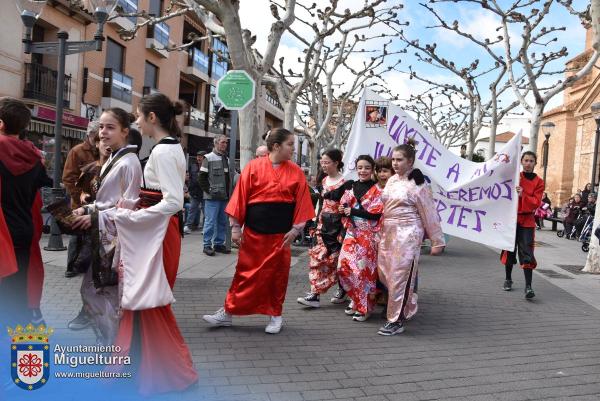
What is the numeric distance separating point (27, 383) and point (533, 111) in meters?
15.0

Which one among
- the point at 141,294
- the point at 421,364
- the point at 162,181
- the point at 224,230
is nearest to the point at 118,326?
the point at 141,294

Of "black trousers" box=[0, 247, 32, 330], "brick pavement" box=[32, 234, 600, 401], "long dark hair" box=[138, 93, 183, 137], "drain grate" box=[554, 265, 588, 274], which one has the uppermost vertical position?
"long dark hair" box=[138, 93, 183, 137]

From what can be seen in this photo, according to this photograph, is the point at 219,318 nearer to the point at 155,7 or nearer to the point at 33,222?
the point at 33,222

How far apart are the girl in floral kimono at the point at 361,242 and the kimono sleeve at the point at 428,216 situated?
0.48 m

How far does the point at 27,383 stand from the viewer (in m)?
3.03

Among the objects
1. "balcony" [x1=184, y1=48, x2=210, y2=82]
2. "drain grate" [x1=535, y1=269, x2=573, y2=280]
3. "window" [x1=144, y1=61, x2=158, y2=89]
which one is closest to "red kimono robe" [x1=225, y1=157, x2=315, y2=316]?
"drain grate" [x1=535, y1=269, x2=573, y2=280]

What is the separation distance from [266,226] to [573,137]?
132 feet

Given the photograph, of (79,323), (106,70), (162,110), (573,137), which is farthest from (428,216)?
(573,137)

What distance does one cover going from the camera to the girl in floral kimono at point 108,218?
320 centimetres

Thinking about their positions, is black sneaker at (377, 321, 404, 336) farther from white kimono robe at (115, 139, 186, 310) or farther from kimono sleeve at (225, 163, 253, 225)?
white kimono robe at (115, 139, 186, 310)

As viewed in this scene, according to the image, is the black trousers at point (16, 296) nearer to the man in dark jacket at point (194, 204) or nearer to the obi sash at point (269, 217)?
the obi sash at point (269, 217)

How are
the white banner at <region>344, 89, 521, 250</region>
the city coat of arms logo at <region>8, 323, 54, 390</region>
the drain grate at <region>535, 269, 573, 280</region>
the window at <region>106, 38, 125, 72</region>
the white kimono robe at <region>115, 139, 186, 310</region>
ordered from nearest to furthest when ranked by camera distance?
1. the city coat of arms logo at <region>8, 323, 54, 390</region>
2. the white kimono robe at <region>115, 139, 186, 310</region>
3. the white banner at <region>344, 89, 521, 250</region>
4. the drain grate at <region>535, 269, 573, 280</region>
5. the window at <region>106, 38, 125, 72</region>

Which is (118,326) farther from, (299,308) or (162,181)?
(299,308)

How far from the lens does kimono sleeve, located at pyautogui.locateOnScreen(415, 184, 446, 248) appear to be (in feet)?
16.8
